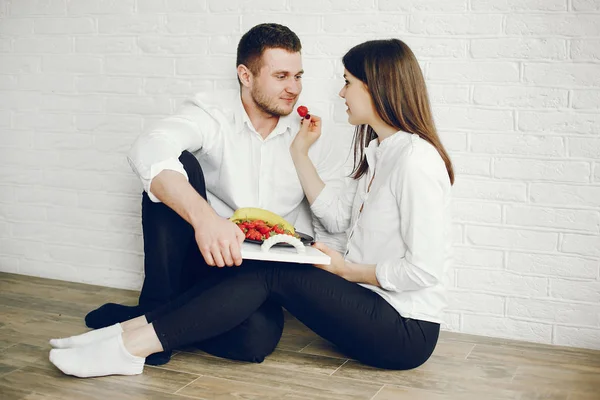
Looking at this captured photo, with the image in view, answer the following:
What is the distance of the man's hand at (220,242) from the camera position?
6.32 ft

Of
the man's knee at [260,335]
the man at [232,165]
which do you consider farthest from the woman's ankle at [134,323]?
the man's knee at [260,335]

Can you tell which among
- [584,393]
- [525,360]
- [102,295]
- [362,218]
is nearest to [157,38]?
[102,295]

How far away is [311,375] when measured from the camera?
209 centimetres

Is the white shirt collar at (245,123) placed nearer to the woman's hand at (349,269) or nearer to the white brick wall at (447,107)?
the white brick wall at (447,107)

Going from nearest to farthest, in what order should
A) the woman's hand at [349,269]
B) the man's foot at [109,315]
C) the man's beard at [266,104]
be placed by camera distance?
the woman's hand at [349,269]
the man's foot at [109,315]
the man's beard at [266,104]

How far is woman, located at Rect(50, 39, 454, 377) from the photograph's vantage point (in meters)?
2.00

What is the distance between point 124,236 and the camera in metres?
3.08

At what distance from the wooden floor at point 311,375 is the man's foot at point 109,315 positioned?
0.18 ft

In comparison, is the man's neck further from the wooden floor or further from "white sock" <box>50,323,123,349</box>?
"white sock" <box>50,323,123,349</box>

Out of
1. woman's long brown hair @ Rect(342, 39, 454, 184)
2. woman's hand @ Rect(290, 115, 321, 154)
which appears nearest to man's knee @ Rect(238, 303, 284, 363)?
woman's hand @ Rect(290, 115, 321, 154)

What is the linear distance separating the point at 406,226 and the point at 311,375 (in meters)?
0.49

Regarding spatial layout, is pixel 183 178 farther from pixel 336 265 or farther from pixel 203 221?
pixel 336 265

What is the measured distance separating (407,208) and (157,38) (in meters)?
1.40

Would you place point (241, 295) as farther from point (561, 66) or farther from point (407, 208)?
point (561, 66)
